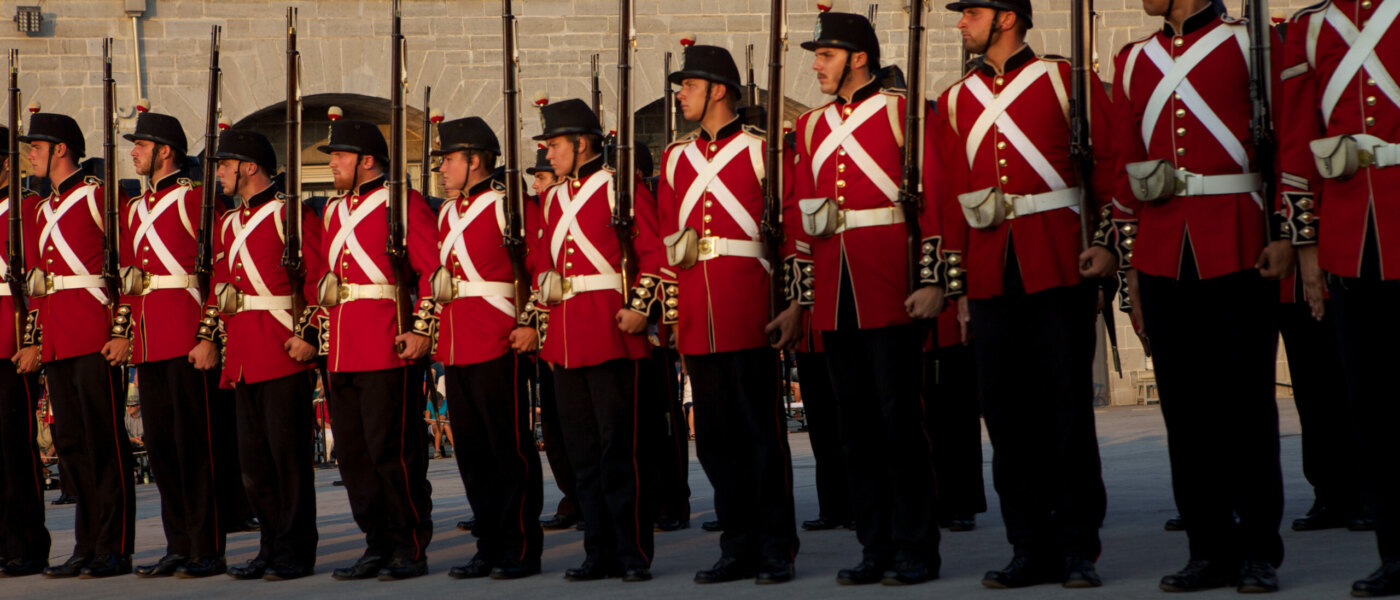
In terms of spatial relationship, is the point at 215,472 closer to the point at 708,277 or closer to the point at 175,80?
the point at 708,277

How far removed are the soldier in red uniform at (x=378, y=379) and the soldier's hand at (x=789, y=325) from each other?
145cm

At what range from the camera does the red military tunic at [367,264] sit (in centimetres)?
580

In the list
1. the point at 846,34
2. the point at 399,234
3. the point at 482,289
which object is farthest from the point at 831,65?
the point at 399,234

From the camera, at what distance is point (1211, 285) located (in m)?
4.24

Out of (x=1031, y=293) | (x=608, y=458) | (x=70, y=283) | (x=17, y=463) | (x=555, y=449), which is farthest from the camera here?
(x=555, y=449)

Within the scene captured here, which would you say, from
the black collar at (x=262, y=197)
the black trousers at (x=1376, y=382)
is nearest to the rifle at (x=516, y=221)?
the black collar at (x=262, y=197)

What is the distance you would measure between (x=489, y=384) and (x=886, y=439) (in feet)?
5.21

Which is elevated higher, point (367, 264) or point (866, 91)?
point (866, 91)

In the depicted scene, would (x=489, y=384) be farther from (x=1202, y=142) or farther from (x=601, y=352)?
(x=1202, y=142)

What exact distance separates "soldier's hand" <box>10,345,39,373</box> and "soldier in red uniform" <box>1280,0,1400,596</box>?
4.96m

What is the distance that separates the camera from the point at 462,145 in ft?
19.6

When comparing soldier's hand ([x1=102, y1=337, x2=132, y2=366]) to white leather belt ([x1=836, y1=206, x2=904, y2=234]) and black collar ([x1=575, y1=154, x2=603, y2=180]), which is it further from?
white leather belt ([x1=836, y1=206, x2=904, y2=234])

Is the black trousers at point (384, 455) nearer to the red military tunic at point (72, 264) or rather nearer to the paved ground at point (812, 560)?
the paved ground at point (812, 560)

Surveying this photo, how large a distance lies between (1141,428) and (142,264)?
27.3 ft
